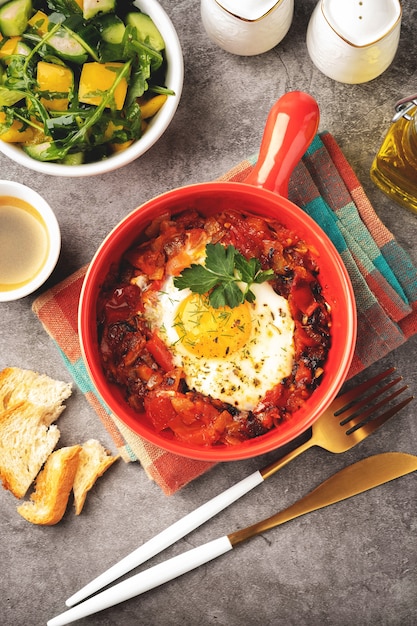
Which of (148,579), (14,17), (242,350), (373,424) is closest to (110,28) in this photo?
(14,17)

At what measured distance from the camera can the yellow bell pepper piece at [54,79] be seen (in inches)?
120

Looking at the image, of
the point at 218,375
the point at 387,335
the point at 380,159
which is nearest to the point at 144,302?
the point at 218,375

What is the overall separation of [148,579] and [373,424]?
1.61 m

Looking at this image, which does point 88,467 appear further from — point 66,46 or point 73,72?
point 66,46

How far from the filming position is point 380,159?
3.41 meters

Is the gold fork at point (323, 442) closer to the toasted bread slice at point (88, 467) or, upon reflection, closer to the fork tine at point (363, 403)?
the fork tine at point (363, 403)

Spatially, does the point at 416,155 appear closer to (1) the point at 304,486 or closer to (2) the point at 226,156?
(2) the point at 226,156

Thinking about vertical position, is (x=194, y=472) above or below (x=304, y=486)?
above

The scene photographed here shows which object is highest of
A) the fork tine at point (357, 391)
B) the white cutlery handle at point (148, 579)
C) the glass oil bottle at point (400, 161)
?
the glass oil bottle at point (400, 161)

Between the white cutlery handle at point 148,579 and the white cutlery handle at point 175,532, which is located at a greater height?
the white cutlery handle at point 175,532

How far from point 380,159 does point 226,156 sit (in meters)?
0.91

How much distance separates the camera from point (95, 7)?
9.95 ft

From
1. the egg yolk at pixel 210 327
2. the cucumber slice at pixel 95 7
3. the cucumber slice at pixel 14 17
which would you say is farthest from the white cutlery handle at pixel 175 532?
the cucumber slice at pixel 14 17

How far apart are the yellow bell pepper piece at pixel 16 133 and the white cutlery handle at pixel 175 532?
7.59ft
